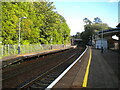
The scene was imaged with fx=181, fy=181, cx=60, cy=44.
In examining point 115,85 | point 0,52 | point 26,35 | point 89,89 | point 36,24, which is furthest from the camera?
point 36,24

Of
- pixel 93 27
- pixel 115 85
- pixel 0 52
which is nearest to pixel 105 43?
pixel 0 52

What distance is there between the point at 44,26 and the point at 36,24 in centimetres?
839

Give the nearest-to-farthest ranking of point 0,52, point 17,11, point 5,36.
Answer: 1. point 0,52
2. point 5,36
3. point 17,11

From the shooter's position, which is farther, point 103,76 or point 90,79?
point 103,76

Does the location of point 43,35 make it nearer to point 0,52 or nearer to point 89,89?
point 0,52

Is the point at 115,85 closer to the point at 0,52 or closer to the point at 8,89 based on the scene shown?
the point at 8,89

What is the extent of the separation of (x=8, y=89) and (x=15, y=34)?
93.2 ft

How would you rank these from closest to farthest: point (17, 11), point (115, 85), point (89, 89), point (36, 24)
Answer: point (89, 89) < point (115, 85) < point (17, 11) < point (36, 24)

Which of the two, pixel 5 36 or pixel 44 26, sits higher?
pixel 44 26

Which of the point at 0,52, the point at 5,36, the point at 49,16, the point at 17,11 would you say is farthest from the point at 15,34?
the point at 49,16

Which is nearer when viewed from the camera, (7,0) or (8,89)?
(8,89)

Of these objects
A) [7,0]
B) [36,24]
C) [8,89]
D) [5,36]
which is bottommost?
[8,89]

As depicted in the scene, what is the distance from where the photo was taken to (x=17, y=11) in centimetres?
3716

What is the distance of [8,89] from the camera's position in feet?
28.8
